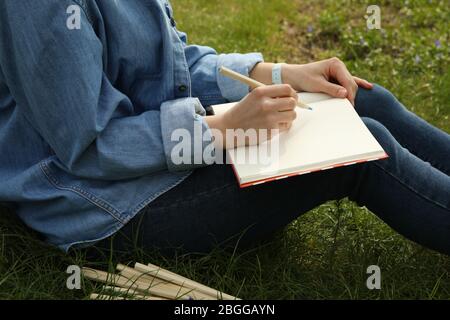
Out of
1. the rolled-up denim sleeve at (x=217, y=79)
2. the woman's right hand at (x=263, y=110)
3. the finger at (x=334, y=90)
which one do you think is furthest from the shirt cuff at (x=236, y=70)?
the woman's right hand at (x=263, y=110)

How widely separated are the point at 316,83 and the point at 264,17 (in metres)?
1.62

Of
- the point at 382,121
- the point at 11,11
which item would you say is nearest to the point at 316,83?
the point at 382,121

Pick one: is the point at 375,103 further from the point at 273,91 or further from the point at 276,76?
the point at 273,91

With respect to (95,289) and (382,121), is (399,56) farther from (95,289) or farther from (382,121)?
(95,289)

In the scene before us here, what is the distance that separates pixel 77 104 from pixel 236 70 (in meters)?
0.60

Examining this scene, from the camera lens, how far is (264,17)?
3.31 meters

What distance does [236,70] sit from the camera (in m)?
1.88

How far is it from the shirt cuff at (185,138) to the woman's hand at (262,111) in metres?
0.04

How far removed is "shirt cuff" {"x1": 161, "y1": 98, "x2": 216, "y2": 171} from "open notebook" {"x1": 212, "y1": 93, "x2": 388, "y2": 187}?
0.06 metres

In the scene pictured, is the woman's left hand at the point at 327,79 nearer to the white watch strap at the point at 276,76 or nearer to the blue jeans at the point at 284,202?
the white watch strap at the point at 276,76

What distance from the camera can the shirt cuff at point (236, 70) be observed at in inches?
73.1

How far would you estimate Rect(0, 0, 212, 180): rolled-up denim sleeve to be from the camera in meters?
1.38

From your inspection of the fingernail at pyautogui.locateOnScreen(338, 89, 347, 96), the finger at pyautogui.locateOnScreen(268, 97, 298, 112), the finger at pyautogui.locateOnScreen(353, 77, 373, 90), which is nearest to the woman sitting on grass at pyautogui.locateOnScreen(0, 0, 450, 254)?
the finger at pyautogui.locateOnScreen(268, 97, 298, 112)

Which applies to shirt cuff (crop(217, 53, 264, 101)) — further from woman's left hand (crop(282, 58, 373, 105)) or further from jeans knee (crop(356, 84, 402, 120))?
jeans knee (crop(356, 84, 402, 120))
